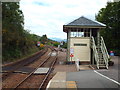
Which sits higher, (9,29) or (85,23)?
(85,23)

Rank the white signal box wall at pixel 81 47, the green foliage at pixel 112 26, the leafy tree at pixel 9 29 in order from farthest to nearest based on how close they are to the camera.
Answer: the green foliage at pixel 112 26 < the leafy tree at pixel 9 29 < the white signal box wall at pixel 81 47

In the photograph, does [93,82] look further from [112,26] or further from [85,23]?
[112,26]

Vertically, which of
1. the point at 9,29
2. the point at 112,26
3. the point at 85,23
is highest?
the point at 112,26

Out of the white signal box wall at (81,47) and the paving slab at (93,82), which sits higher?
the white signal box wall at (81,47)

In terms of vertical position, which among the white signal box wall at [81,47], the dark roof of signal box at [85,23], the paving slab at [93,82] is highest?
the dark roof of signal box at [85,23]

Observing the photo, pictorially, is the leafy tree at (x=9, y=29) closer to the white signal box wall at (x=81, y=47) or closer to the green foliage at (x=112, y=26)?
the white signal box wall at (x=81, y=47)

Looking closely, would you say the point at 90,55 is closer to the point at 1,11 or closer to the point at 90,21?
the point at 90,21

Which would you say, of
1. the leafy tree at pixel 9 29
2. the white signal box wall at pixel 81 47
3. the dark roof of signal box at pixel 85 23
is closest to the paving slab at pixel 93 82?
the white signal box wall at pixel 81 47

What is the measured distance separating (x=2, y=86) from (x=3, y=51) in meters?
11.8

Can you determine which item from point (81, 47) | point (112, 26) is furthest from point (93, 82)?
point (112, 26)

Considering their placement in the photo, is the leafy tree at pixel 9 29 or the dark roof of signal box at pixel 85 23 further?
the leafy tree at pixel 9 29

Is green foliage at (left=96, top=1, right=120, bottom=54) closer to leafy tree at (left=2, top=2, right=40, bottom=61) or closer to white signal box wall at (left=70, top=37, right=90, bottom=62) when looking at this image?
white signal box wall at (left=70, top=37, right=90, bottom=62)

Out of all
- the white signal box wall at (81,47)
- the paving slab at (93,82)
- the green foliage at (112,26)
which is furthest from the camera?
the green foliage at (112,26)

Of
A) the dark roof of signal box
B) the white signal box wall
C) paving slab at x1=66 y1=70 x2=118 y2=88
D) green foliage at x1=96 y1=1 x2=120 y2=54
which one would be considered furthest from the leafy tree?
green foliage at x1=96 y1=1 x2=120 y2=54
